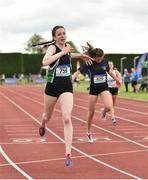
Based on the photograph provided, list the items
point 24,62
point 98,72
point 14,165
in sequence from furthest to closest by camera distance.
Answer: point 24,62 < point 98,72 < point 14,165

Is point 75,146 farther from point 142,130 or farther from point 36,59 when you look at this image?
point 36,59

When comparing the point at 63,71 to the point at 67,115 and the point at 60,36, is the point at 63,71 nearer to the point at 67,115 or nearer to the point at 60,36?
the point at 60,36

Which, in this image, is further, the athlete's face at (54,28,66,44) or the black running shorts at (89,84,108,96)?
the black running shorts at (89,84,108,96)

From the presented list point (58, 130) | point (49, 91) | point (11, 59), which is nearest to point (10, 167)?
point (49, 91)

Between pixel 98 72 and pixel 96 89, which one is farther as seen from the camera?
pixel 98 72

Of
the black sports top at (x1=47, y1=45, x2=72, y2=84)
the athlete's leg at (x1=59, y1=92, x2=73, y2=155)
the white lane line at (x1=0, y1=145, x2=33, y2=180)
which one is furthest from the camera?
the black sports top at (x1=47, y1=45, x2=72, y2=84)

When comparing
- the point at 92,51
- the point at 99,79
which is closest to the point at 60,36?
the point at 92,51

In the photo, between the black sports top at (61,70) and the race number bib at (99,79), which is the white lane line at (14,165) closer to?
the black sports top at (61,70)

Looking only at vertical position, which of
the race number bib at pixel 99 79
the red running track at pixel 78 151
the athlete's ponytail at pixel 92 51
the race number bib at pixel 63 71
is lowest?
the red running track at pixel 78 151

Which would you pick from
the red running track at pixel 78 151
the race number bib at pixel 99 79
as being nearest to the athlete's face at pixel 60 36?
the red running track at pixel 78 151

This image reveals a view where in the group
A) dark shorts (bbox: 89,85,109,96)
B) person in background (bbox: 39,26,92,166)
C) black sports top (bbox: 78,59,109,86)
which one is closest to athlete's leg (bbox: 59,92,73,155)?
person in background (bbox: 39,26,92,166)

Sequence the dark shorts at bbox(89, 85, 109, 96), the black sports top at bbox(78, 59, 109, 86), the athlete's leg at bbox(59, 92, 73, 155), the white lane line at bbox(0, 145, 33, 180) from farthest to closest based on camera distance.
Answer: the black sports top at bbox(78, 59, 109, 86)
the dark shorts at bbox(89, 85, 109, 96)
the athlete's leg at bbox(59, 92, 73, 155)
the white lane line at bbox(0, 145, 33, 180)

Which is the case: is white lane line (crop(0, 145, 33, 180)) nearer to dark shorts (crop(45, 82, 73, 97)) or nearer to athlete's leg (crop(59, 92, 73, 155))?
Answer: athlete's leg (crop(59, 92, 73, 155))

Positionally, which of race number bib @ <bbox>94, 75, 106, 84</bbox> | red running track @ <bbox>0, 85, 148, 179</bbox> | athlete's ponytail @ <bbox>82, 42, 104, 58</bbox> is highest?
athlete's ponytail @ <bbox>82, 42, 104, 58</bbox>
